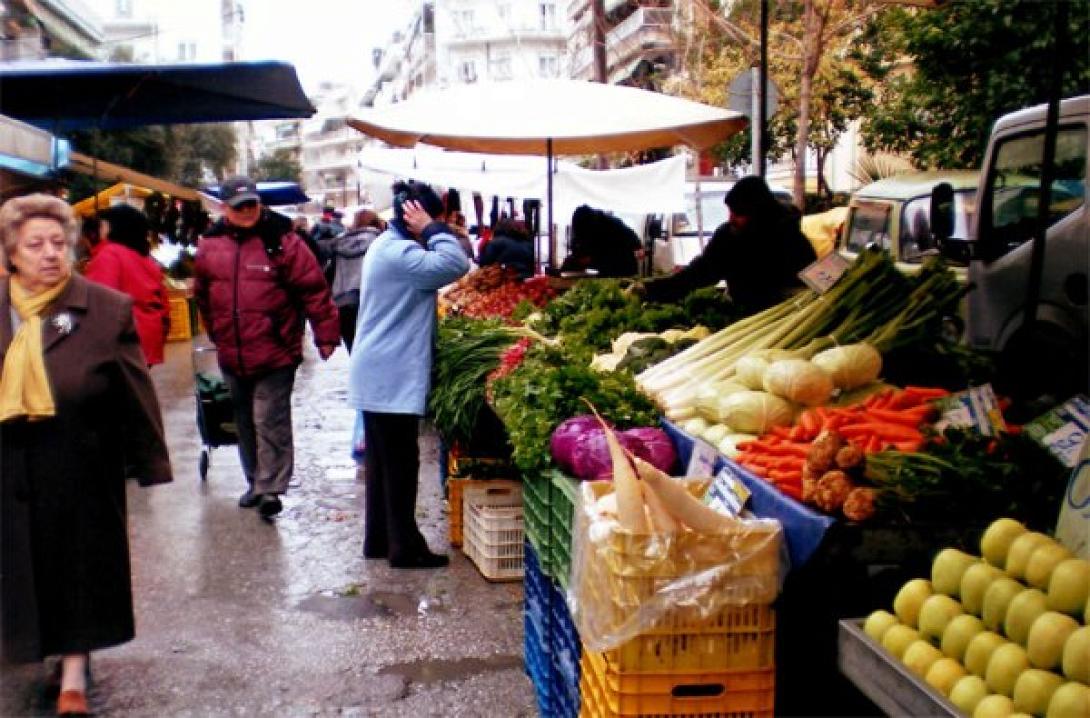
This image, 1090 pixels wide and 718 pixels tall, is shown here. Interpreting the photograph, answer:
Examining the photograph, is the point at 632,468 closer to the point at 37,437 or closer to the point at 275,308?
the point at 37,437

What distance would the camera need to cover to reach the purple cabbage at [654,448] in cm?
436

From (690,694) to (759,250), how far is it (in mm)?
4283

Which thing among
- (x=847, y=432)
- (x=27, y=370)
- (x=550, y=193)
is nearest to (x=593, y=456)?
(x=847, y=432)

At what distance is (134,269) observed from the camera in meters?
8.21

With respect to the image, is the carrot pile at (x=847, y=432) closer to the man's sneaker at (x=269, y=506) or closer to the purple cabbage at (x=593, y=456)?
the purple cabbage at (x=593, y=456)

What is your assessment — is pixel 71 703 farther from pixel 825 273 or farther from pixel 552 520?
pixel 825 273

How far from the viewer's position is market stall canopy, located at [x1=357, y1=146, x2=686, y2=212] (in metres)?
14.6

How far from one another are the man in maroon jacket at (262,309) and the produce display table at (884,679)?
5102 mm

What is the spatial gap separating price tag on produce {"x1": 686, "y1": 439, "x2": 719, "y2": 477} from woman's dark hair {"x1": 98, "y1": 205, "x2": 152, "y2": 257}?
5.52 m

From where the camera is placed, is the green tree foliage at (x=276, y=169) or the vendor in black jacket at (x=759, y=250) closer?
the vendor in black jacket at (x=759, y=250)

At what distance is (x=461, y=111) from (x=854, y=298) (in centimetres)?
377

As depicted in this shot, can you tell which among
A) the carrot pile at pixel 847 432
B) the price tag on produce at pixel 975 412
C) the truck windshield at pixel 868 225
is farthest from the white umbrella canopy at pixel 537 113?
the truck windshield at pixel 868 225

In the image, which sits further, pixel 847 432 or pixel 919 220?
pixel 919 220

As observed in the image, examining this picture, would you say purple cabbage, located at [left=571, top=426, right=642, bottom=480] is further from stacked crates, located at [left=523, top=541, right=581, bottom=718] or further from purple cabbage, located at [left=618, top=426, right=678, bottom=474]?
stacked crates, located at [left=523, top=541, right=581, bottom=718]
